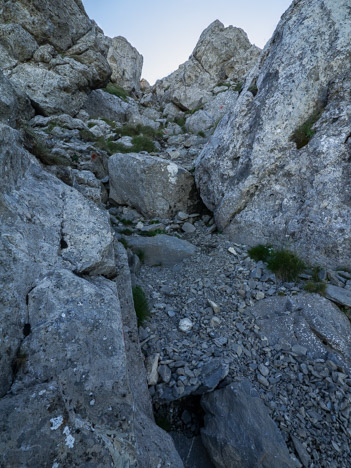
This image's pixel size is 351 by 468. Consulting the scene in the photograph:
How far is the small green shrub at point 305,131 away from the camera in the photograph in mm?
7545

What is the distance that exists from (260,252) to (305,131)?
4.13 metres

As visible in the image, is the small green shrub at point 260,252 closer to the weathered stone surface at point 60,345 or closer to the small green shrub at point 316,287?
the small green shrub at point 316,287

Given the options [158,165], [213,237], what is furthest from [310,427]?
[158,165]

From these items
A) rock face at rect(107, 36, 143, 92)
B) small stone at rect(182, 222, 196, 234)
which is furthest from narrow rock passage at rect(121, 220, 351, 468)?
rock face at rect(107, 36, 143, 92)

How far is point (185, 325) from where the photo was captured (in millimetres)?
5520

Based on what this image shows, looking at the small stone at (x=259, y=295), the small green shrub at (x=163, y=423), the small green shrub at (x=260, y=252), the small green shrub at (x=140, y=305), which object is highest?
the small green shrub at (x=260, y=252)

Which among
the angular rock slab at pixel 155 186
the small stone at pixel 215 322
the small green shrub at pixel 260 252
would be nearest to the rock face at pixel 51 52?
the angular rock slab at pixel 155 186

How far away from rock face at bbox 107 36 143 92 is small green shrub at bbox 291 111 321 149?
5237 centimetres

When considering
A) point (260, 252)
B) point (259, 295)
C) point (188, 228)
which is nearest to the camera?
point (259, 295)

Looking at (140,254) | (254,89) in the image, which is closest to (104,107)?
(254,89)

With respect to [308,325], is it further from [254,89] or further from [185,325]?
[254,89]

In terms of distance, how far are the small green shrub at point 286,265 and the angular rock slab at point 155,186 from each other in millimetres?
4856

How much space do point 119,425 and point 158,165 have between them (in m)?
9.33

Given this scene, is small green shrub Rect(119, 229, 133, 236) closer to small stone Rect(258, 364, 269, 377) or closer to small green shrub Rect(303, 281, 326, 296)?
small green shrub Rect(303, 281, 326, 296)
